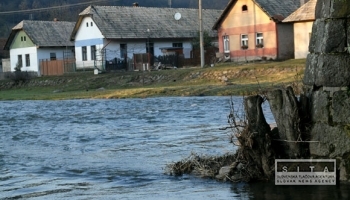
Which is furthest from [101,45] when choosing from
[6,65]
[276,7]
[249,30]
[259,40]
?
[6,65]

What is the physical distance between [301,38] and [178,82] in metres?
9.95

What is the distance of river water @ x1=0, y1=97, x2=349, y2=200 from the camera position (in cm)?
1252

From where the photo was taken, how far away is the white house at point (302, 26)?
168 ft

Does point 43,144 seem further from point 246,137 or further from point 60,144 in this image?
point 246,137

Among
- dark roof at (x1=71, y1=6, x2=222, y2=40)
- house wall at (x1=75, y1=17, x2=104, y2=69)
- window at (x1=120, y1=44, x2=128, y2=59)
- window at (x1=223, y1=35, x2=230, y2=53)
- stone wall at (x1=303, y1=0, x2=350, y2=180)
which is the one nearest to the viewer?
stone wall at (x1=303, y1=0, x2=350, y2=180)

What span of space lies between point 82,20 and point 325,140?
60.7 m

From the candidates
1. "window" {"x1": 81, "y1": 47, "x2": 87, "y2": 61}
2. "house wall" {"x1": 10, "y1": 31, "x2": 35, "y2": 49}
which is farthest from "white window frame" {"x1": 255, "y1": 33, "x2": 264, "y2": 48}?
"house wall" {"x1": 10, "y1": 31, "x2": 35, "y2": 49}

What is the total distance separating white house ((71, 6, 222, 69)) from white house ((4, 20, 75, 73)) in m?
5.38

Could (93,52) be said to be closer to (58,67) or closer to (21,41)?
(58,67)

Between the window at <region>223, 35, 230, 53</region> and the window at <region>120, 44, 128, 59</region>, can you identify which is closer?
the window at <region>223, 35, 230, 53</region>

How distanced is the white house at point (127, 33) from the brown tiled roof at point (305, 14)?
16.0m

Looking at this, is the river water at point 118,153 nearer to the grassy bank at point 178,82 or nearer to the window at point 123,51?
the grassy bank at point 178,82

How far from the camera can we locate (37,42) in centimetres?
7612

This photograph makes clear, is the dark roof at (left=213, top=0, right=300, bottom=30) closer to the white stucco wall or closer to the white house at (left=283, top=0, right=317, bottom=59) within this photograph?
the white house at (left=283, top=0, right=317, bottom=59)
